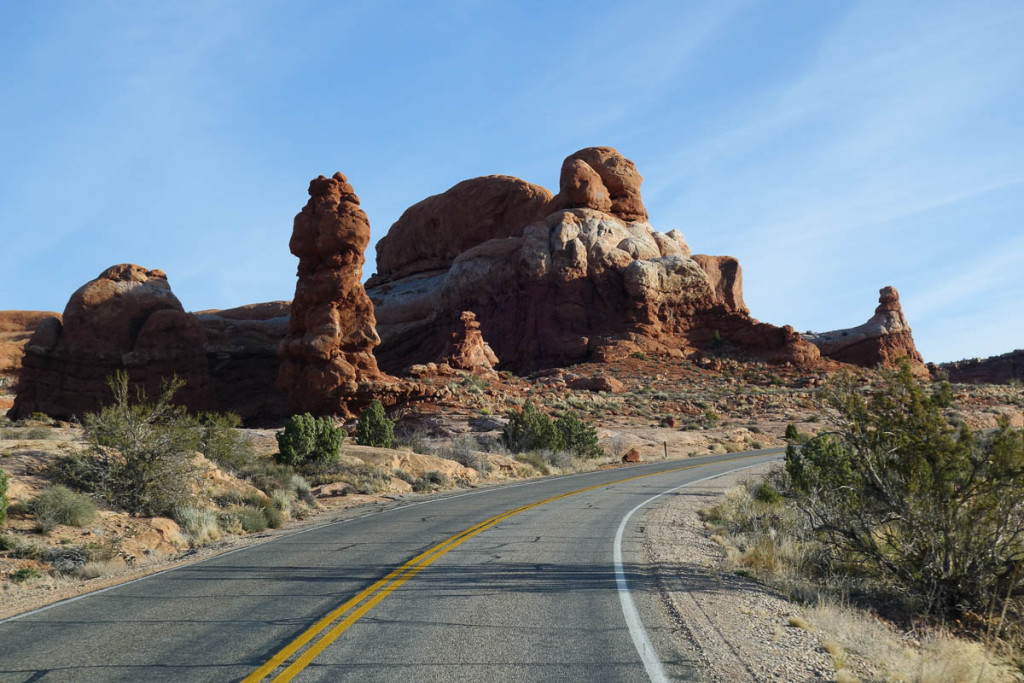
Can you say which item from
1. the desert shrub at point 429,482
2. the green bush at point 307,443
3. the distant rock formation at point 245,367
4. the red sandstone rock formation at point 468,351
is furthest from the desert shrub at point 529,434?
the distant rock formation at point 245,367

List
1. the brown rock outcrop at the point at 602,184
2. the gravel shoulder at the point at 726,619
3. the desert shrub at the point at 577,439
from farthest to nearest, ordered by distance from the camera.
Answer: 1. the brown rock outcrop at the point at 602,184
2. the desert shrub at the point at 577,439
3. the gravel shoulder at the point at 726,619

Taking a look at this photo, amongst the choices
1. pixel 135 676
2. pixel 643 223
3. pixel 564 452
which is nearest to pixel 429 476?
pixel 564 452

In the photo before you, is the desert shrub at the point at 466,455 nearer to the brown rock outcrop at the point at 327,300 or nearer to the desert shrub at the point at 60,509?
the brown rock outcrop at the point at 327,300

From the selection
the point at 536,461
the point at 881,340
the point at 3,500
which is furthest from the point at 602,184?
the point at 3,500

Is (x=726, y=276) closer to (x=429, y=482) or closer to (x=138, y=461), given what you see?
(x=429, y=482)

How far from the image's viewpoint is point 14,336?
283 ft

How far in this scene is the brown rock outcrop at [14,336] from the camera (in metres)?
71.8

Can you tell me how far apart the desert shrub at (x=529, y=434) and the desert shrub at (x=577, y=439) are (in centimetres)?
42

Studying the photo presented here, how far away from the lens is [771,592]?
350 inches

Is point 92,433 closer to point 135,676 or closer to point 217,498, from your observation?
point 217,498

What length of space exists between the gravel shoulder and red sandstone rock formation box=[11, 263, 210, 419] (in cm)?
4398

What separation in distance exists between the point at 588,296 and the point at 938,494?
56515 mm

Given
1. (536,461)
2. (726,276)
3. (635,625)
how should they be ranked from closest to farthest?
(635,625)
(536,461)
(726,276)

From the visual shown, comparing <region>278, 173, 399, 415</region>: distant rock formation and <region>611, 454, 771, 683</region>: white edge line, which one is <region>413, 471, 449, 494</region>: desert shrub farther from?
<region>278, 173, 399, 415</region>: distant rock formation
